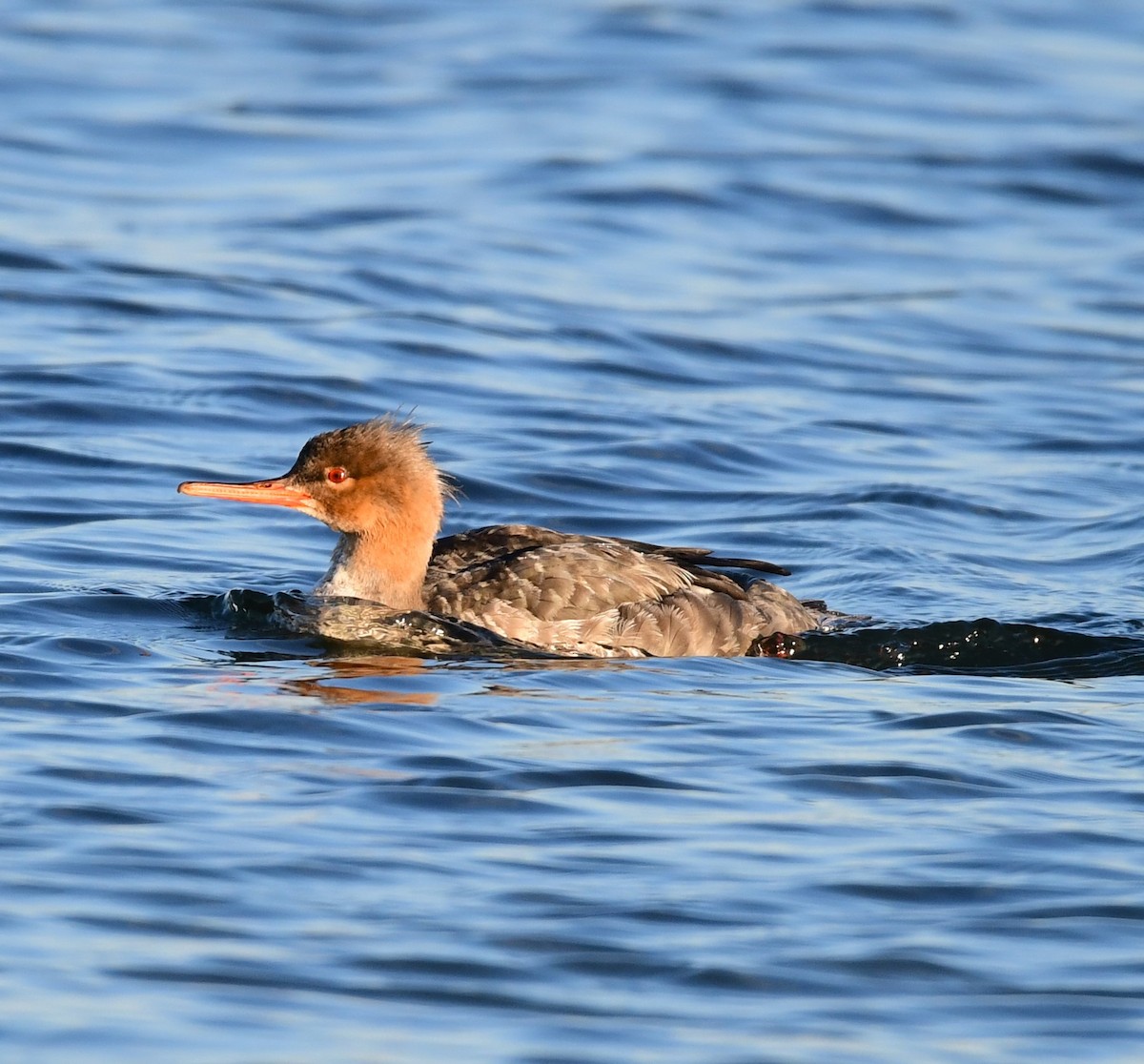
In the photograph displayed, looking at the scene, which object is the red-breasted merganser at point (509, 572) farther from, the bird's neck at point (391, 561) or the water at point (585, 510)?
the water at point (585, 510)

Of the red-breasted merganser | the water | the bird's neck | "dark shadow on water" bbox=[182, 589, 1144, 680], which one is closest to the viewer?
the water

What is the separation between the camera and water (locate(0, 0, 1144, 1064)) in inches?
245

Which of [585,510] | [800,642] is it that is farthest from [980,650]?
[585,510]

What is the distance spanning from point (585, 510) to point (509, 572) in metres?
3.19

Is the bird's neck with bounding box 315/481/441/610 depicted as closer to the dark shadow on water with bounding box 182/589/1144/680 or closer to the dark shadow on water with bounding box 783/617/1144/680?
the dark shadow on water with bounding box 182/589/1144/680

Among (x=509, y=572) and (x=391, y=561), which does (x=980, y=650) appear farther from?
(x=391, y=561)

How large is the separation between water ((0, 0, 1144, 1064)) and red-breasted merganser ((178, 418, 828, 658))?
1.13ft

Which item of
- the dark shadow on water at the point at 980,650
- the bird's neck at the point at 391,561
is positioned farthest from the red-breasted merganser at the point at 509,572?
the dark shadow on water at the point at 980,650

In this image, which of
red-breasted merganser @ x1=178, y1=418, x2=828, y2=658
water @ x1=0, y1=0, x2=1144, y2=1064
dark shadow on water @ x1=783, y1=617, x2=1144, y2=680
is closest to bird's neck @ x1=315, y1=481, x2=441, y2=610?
red-breasted merganser @ x1=178, y1=418, x2=828, y2=658

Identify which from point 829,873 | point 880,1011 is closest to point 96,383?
point 829,873

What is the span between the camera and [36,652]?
30.8 feet

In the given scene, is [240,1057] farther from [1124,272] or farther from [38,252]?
[1124,272]

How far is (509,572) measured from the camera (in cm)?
1013

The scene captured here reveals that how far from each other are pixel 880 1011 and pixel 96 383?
10.1 m
